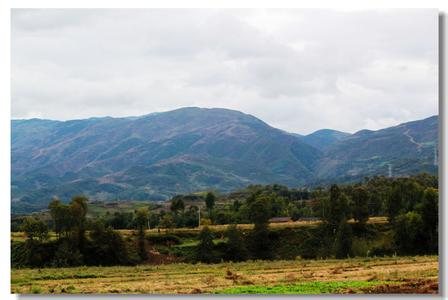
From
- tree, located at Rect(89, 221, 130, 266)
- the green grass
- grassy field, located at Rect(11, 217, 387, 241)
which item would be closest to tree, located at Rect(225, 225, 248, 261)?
grassy field, located at Rect(11, 217, 387, 241)

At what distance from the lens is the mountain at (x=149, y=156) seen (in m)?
23.5

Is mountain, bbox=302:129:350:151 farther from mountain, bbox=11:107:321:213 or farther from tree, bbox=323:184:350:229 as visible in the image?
tree, bbox=323:184:350:229

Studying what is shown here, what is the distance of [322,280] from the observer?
41.3 feet

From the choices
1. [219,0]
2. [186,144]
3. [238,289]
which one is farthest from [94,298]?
[186,144]

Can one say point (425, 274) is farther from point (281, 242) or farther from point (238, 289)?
point (281, 242)

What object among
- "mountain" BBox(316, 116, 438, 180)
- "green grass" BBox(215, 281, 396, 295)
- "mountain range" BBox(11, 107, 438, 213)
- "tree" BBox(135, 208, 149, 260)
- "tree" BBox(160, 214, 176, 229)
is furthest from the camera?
"mountain" BBox(316, 116, 438, 180)

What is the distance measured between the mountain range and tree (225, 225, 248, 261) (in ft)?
16.5

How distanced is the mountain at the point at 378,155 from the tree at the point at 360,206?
20.2 ft

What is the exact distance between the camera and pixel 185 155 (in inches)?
1511

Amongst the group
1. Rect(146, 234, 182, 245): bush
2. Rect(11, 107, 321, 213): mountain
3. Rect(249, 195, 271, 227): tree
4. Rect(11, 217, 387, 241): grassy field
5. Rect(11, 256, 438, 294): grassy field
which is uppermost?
Rect(11, 107, 321, 213): mountain

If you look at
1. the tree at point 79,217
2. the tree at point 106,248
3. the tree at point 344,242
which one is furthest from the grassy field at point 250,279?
the tree at point 344,242

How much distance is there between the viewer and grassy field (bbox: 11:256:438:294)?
38.0ft
